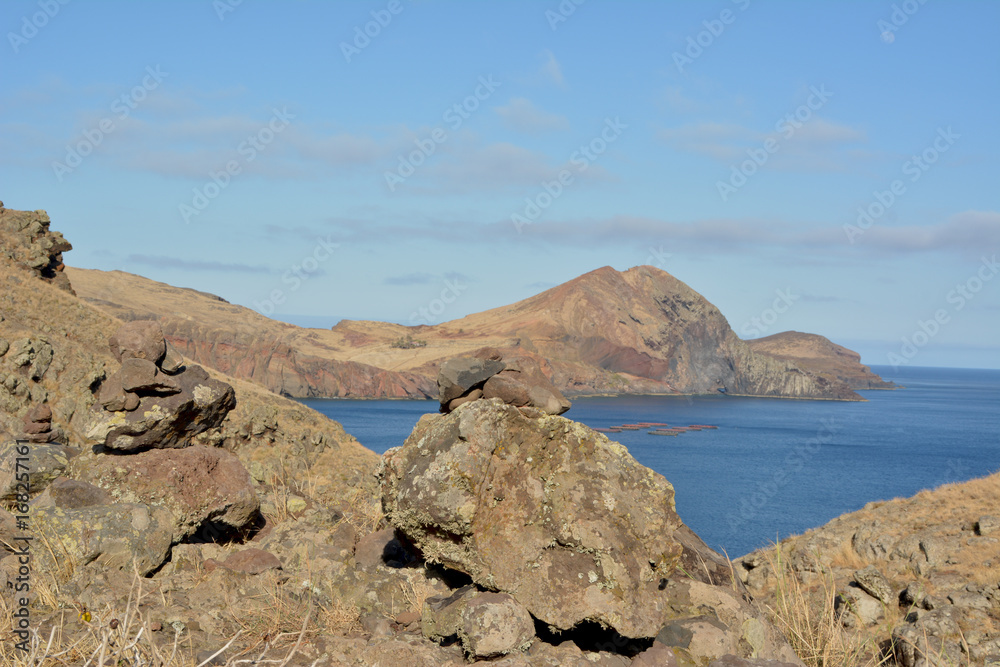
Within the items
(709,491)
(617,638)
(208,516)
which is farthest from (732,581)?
(709,491)

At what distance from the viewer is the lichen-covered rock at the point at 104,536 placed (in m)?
7.70

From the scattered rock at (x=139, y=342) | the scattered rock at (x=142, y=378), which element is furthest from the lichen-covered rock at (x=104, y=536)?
the scattered rock at (x=139, y=342)

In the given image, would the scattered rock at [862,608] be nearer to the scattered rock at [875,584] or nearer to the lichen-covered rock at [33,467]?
the scattered rock at [875,584]

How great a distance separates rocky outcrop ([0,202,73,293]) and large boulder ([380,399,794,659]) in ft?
134

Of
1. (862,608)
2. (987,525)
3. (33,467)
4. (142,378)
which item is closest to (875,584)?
(862,608)

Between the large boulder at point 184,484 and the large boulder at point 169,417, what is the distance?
0.78ft

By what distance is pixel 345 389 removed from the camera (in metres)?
166

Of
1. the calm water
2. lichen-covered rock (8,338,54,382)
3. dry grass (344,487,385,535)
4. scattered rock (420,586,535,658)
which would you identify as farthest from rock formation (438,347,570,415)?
the calm water

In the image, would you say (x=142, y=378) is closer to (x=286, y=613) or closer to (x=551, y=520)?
(x=286, y=613)

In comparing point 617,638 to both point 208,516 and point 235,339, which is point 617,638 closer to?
point 208,516

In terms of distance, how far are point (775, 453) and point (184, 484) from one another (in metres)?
104

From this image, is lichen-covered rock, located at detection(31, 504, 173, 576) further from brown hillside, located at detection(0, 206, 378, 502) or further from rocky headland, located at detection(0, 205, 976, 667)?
brown hillside, located at detection(0, 206, 378, 502)

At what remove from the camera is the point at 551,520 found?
668 cm

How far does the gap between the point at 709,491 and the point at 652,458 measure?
20.0 m
